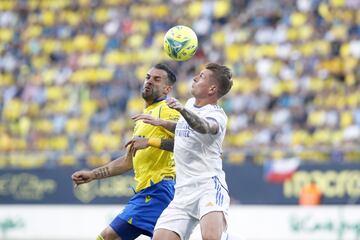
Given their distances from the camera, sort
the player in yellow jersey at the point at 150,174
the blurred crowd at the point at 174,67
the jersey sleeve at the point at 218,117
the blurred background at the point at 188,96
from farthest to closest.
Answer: the blurred crowd at the point at 174,67 → the blurred background at the point at 188,96 → the player in yellow jersey at the point at 150,174 → the jersey sleeve at the point at 218,117

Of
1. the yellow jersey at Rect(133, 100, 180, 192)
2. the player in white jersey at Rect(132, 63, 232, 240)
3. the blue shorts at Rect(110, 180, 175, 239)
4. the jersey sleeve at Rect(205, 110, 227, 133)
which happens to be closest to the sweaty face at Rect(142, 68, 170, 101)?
the yellow jersey at Rect(133, 100, 180, 192)

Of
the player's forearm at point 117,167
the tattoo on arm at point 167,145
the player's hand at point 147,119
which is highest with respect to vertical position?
the player's hand at point 147,119

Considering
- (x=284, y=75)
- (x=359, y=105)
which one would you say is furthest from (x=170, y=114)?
(x=284, y=75)

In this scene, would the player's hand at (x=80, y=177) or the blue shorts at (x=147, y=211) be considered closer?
the player's hand at (x=80, y=177)

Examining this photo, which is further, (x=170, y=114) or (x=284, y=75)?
(x=284, y=75)

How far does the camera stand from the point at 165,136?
11.4 metres

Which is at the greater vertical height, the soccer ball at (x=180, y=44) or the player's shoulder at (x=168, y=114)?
the soccer ball at (x=180, y=44)

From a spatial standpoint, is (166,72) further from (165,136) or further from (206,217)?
(206,217)

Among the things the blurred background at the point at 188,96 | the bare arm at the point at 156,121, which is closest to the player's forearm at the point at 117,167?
the bare arm at the point at 156,121

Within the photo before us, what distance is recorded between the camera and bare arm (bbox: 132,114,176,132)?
10.3 meters

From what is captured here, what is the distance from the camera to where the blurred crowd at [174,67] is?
22000 millimetres

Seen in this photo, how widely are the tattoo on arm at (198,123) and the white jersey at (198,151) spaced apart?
0.20 m

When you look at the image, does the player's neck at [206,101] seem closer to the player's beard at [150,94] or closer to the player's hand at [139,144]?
the player's hand at [139,144]

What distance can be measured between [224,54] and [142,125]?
1367cm
